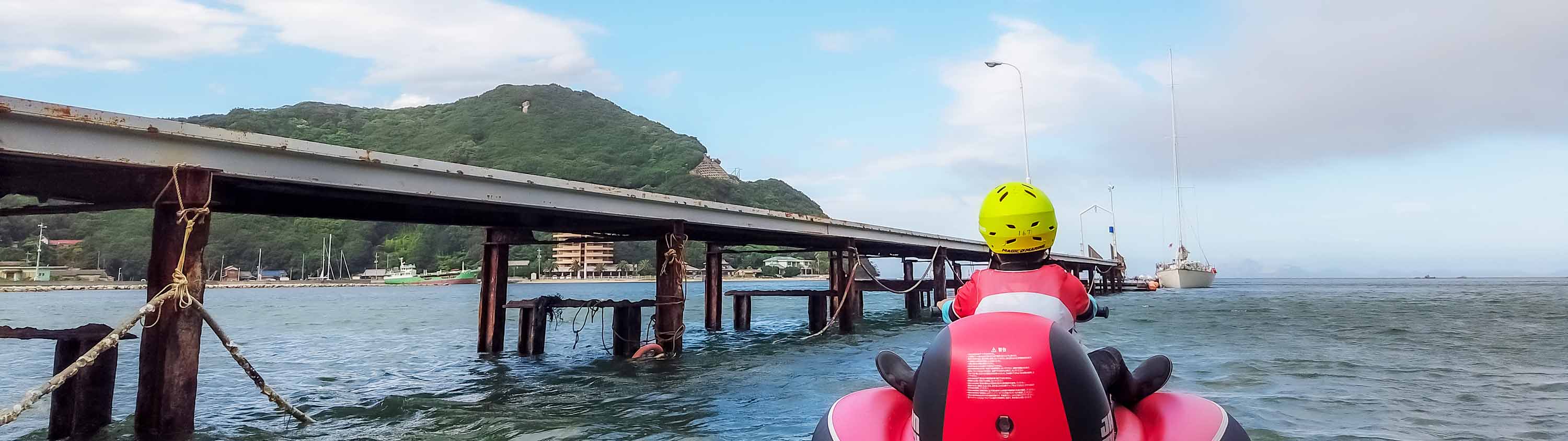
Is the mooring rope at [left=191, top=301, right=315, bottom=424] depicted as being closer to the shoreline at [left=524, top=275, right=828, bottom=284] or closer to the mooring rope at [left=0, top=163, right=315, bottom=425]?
the mooring rope at [left=0, top=163, right=315, bottom=425]

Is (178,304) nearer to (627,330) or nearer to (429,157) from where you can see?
(627,330)

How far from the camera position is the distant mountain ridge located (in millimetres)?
138000

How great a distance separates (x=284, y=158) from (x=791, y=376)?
9507 millimetres

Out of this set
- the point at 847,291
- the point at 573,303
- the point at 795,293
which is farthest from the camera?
the point at 795,293

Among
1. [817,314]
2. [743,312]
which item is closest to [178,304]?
[817,314]

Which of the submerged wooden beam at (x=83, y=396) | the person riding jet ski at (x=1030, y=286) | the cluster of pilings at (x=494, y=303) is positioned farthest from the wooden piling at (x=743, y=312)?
the person riding jet ski at (x=1030, y=286)

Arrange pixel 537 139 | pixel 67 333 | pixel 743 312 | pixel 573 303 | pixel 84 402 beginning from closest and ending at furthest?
pixel 67 333 → pixel 84 402 → pixel 573 303 → pixel 743 312 → pixel 537 139

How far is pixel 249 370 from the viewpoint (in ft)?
27.0

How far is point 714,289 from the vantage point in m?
27.6

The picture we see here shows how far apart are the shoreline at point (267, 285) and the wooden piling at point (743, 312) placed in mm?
28295

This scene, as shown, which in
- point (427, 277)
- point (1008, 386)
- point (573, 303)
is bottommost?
point (427, 277)

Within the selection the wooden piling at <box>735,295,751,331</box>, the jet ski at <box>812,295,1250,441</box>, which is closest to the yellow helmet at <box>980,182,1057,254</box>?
the jet ski at <box>812,295,1250,441</box>

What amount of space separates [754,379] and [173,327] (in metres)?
9.35

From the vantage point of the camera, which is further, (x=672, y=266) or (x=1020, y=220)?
(x=672, y=266)
